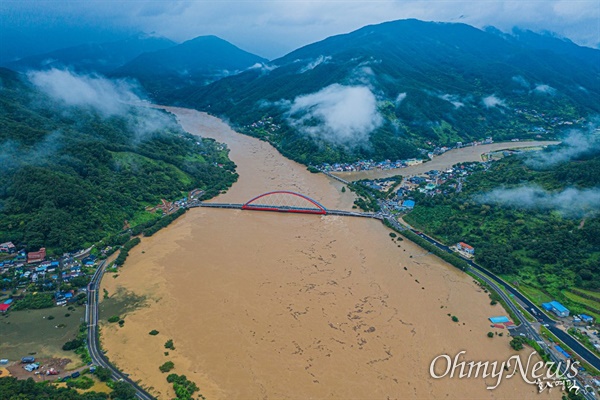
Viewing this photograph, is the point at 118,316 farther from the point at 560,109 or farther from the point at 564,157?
the point at 560,109

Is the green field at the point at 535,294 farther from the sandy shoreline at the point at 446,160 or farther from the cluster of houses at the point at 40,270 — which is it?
the cluster of houses at the point at 40,270

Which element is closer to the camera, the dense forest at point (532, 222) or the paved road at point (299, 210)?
the dense forest at point (532, 222)

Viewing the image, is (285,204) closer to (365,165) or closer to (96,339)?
(365,165)

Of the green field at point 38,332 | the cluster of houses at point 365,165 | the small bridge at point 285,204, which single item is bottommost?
the green field at point 38,332

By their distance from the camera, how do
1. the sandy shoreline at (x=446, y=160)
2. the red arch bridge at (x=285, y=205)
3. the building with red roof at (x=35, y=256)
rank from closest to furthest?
the building with red roof at (x=35, y=256) < the red arch bridge at (x=285, y=205) < the sandy shoreline at (x=446, y=160)

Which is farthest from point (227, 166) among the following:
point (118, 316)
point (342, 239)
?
A: point (118, 316)

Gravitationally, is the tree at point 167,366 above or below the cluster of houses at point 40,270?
below

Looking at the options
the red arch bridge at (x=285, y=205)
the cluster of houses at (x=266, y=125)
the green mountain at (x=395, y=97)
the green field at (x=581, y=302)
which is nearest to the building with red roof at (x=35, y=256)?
the red arch bridge at (x=285, y=205)
